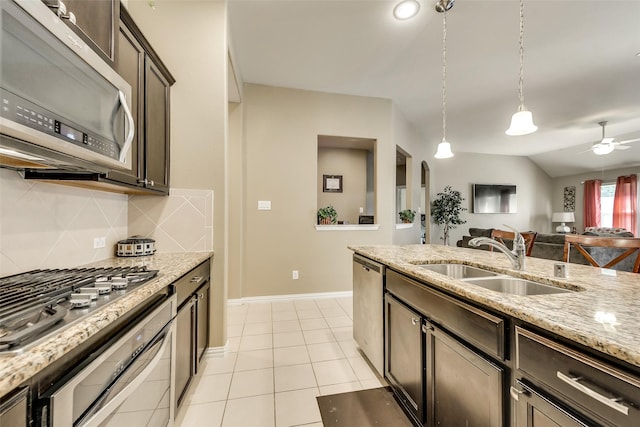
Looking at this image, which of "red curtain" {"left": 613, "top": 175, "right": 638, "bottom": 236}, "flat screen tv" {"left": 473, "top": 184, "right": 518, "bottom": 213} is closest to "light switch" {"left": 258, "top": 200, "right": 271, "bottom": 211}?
"flat screen tv" {"left": 473, "top": 184, "right": 518, "bottom": 213}

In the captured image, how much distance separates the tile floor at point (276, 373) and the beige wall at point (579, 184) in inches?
337

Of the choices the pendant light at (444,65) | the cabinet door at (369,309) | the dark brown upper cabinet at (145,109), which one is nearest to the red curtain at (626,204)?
the pendant light at (444,65)

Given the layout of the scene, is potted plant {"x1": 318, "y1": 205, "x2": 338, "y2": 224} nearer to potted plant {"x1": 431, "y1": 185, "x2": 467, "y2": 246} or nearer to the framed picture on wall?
the framed picture on wall

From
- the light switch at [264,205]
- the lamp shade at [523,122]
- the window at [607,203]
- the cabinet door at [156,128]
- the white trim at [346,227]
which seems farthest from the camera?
the window at [607,203]

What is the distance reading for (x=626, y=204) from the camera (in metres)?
6.39

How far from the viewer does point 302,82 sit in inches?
133

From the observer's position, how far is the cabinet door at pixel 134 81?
1443 mm

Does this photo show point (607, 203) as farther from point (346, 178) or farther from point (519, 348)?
point (519, 348)

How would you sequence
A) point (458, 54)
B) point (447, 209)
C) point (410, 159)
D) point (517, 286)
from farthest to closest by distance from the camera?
point (447, 209), point (410, 159), point (458, 54), point (517, 286)

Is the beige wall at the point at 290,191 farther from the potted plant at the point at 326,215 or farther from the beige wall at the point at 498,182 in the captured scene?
the beige wall at the point at 498,182

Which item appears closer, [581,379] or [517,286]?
[581,379]

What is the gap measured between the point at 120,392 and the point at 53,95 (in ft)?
3.09

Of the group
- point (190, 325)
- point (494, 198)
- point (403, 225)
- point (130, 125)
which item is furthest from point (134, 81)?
point (494, 198)

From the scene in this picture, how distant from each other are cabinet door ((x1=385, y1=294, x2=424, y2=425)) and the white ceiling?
2452 millimetres
